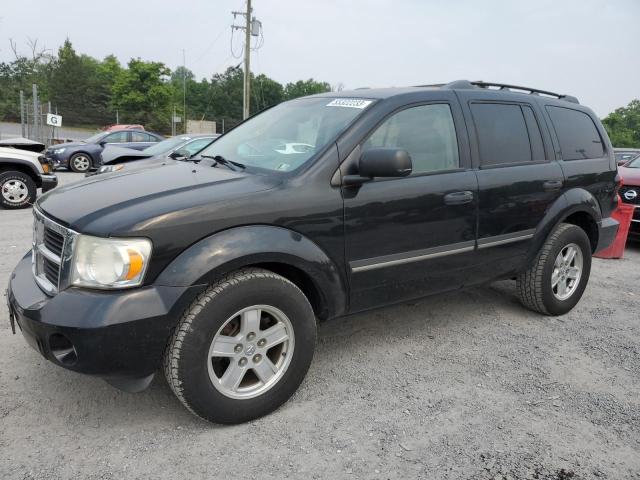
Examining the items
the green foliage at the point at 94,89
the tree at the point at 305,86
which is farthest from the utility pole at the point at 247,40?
the tree at the point at 305,86

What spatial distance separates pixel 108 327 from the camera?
2.27 m

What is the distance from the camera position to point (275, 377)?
9.20ft

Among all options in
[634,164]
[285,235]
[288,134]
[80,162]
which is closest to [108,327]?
[285,235]

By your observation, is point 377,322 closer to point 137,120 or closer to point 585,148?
point 585,148

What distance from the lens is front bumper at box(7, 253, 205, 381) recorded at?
7.48 feet

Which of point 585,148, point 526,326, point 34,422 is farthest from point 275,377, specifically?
point 585,148

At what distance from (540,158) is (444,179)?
46.2 inches

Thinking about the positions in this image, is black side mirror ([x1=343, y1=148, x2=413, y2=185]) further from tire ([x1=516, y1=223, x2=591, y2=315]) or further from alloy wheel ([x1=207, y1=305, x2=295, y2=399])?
tire ([x1=516, y1=223, x2=591, y2=315])

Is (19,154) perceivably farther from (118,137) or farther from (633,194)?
(633,194)

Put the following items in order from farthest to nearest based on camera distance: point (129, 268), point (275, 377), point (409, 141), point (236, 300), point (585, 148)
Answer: point (585, 148)
point (409, 141)
point (275, 377)
point (236, 300)
point (129, 268)

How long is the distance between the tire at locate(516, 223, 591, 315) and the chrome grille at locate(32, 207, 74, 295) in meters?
3.39

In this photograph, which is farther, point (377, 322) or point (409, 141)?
point (377, 322)

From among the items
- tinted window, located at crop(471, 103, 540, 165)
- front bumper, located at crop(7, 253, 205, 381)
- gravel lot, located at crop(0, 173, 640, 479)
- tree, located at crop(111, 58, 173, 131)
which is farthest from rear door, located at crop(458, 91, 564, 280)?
tree, located at crop(111, 58, 173, 131)

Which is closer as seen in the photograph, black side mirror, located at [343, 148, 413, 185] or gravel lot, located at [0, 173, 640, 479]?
gravel lot, located at [0, 173, 640, 479]
